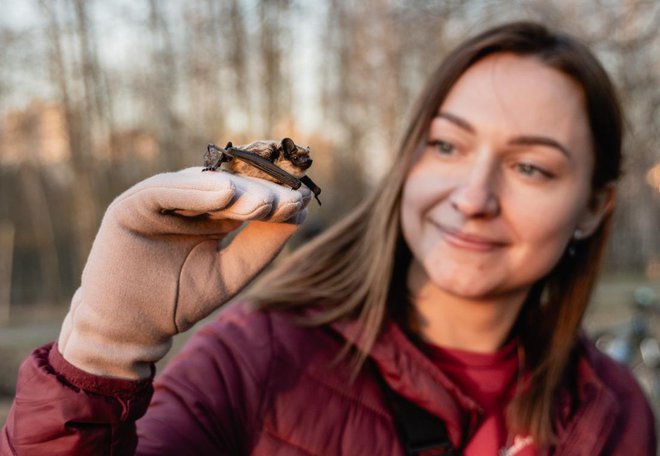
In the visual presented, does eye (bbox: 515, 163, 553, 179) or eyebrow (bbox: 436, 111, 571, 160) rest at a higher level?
eyebrow (bbox: 436, 111, 571, 160)

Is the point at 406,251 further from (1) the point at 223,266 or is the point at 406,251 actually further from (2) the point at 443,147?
(1) the point at 223,266

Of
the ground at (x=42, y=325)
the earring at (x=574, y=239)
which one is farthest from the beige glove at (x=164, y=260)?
the ground at (x=42, y=325)

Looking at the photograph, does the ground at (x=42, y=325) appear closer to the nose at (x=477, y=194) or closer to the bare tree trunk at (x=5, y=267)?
the bare tree trunk at (x=5, y=267)

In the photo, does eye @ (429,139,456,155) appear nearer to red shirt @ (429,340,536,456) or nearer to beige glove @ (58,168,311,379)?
red shirt @ (429,340,536,456)

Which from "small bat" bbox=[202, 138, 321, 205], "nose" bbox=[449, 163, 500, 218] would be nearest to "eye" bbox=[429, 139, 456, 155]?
"nose" bbox=[449, 163, 500, 218]

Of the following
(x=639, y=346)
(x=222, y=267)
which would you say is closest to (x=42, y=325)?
(x=639, y=346)

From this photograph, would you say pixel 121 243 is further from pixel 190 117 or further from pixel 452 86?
pixel 190 117

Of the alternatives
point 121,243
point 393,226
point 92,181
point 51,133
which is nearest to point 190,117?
point 92,181
